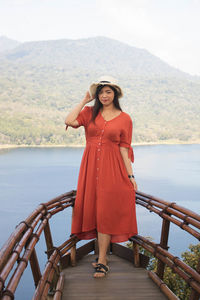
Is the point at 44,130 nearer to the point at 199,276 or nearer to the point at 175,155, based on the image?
the point at 175,155

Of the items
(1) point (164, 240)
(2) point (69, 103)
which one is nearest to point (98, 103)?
(1) point (164, 240)

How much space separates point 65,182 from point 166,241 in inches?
1492

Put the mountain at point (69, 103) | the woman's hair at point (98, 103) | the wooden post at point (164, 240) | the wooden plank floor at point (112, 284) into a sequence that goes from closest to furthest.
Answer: the wooden plank floor at point (112, 284) → the wooden post at point (164, 240) → the woman's hair at point (98, 103) → the mountain at point (69, 103)

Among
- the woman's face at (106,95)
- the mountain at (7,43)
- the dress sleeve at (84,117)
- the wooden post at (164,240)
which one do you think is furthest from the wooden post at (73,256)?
the mountain at (7,43)

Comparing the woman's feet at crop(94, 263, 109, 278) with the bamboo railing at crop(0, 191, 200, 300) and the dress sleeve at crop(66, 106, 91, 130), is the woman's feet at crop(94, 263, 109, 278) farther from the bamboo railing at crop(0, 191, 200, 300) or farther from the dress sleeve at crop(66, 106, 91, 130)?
the dress sleeve at crop(66, 106, 91, 130)

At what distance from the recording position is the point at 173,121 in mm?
64688

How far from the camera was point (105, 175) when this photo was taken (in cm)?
209

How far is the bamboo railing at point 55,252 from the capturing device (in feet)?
3.65

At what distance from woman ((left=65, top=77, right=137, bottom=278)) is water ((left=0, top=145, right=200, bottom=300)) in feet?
70.4

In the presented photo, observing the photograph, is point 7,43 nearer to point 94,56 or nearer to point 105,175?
point 94,56

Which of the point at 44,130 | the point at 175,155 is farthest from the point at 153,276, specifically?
the point at 175,155

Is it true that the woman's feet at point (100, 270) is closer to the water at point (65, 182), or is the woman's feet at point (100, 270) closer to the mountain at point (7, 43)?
the water at point (65, 182)

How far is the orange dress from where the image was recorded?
82.3 inches

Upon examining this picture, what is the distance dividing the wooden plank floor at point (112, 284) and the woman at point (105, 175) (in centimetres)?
8
